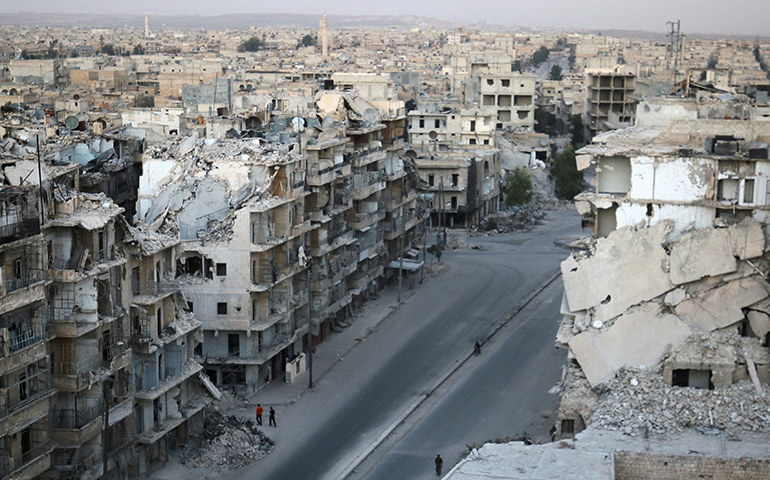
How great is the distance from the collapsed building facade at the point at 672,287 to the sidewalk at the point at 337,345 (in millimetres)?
10553

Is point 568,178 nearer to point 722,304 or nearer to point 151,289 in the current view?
point 722,304

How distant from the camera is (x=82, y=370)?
30.2 meters

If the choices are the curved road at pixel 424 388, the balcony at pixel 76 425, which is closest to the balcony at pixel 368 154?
the curved road at pixel 424 388

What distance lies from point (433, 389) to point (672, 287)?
34.3 ft

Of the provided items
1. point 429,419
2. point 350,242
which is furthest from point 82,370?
point 350,242

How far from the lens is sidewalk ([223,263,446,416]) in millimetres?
41625

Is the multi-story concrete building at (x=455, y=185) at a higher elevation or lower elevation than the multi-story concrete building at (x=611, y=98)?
lower

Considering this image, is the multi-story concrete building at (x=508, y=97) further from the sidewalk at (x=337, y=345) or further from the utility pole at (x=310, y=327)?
the utility pole at (x=310, y=327)

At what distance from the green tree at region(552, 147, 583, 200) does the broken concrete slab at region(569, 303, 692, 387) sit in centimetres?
4789

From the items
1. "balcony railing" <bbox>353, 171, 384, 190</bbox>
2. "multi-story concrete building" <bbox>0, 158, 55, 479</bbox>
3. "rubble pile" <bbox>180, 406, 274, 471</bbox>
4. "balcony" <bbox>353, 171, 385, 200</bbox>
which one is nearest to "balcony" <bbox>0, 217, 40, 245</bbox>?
"multi-story concrete building" <bbox>0, 158, 55, 479</bbox>

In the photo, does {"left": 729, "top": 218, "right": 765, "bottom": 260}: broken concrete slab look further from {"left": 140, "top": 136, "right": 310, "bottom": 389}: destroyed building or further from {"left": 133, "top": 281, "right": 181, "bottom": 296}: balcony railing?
{"left": 133, "top": 281, "right": 181, "bottom": 296}: balcony railing

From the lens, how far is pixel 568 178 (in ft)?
278

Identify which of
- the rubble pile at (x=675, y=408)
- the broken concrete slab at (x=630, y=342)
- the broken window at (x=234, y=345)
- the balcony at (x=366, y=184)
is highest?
the balcony at (x=366, y=184)

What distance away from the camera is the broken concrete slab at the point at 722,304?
3516 centimetres
